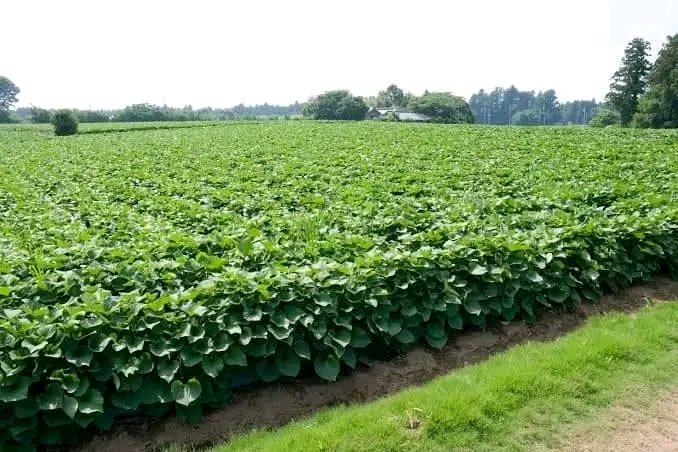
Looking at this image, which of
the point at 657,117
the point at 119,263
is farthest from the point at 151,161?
the point at 657,117

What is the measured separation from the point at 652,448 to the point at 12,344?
4.28 m

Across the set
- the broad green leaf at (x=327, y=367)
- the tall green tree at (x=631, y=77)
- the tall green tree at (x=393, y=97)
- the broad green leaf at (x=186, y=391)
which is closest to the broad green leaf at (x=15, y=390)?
the broad green leaf at (x=186, y=391)

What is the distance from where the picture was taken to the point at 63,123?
4709 centimetres

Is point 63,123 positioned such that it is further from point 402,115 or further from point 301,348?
point 301,348

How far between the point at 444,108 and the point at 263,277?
78976 mm

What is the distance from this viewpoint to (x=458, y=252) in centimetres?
A: 525

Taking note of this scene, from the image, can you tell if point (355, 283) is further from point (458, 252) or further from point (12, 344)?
point (12, 344)

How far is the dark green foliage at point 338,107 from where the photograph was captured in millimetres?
74000

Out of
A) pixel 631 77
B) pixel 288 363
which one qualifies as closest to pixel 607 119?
pixel 631 77

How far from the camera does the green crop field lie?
11.6 ft

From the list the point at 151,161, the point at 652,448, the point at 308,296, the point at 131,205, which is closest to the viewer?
the point at 652,448

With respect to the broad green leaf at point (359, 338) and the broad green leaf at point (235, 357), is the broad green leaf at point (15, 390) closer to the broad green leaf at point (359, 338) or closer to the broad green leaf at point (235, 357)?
the broad green leaf at point (235, 357)

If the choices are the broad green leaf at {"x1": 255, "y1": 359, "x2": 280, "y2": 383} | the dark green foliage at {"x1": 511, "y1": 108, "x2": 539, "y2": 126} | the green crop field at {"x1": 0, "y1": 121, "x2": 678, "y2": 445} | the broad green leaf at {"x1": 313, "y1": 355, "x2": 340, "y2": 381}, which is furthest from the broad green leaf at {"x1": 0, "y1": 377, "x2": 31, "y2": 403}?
the dark green foliage at {"x1": 511, "y1": 108, "x2": 539, "y2": 126}

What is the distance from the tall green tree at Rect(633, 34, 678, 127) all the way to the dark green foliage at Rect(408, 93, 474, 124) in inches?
1021
